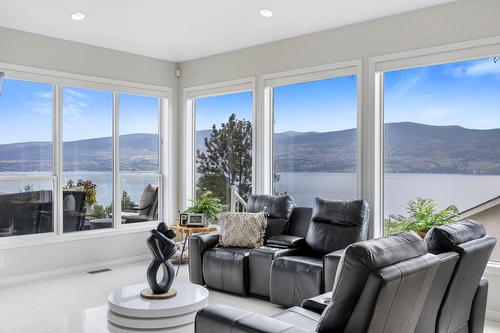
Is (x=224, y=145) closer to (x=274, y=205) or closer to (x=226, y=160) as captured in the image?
(x=226, y=160)

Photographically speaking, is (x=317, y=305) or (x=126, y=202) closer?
(x=317, y=305)

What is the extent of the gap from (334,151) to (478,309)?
248cm

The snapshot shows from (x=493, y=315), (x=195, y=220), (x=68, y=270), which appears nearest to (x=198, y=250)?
(x=195, y=220)

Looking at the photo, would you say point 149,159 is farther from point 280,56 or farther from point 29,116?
point 280,56

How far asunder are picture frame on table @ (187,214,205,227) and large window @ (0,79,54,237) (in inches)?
66.2

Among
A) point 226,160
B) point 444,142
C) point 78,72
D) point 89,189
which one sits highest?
point 78,72

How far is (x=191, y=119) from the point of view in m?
6.73

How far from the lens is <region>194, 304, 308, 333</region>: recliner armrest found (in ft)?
6.82

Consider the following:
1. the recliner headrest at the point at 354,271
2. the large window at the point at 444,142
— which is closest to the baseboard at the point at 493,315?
the large window at the point at 444,142

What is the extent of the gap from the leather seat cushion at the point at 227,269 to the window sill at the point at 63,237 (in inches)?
70.5

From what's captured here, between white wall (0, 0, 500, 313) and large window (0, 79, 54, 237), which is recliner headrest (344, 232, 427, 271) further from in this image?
large window (0, 79, 54, 237)

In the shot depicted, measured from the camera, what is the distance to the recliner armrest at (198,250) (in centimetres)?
481

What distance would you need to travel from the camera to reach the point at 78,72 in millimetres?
5621

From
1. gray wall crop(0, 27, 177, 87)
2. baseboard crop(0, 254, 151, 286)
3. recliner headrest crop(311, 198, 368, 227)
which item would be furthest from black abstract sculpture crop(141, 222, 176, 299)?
gray wall crop(0, 27, 177, 87)
